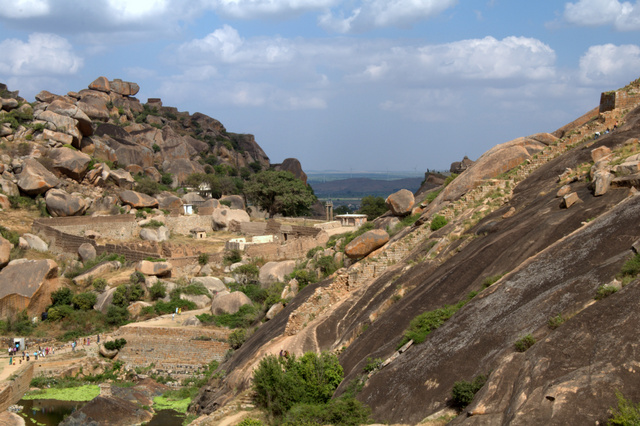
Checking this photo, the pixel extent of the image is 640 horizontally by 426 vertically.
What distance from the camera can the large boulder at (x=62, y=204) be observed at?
46.9 m

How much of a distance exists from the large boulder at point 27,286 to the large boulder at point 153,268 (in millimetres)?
4217

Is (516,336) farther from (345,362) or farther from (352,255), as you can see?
(352,255)

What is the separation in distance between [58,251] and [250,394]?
28986 millimetres

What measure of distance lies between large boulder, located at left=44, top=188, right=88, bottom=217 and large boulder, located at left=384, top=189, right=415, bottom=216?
91.5 feet

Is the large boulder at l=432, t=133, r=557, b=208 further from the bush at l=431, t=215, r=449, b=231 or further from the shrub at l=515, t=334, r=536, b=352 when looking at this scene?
the shrub at l=515, t=334, r=536, b=352

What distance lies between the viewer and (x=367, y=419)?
425 inches

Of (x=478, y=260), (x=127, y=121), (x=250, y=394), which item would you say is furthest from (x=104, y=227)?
(x=127, y=121)

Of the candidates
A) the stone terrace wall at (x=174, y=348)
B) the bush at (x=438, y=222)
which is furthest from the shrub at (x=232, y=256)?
the bush at (x=438, y=222)

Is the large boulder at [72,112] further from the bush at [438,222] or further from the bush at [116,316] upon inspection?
the bush at [438,222]

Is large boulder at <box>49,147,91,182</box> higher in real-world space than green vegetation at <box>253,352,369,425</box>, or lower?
higher

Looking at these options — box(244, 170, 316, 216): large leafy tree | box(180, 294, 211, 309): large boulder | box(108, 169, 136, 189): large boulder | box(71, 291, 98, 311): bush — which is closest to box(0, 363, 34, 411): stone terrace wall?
box(71, 291, 98, 311): bush

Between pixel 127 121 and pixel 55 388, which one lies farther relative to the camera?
pixel 127 121

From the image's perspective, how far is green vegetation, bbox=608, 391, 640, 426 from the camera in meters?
7.06

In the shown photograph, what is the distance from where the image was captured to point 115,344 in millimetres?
30516
